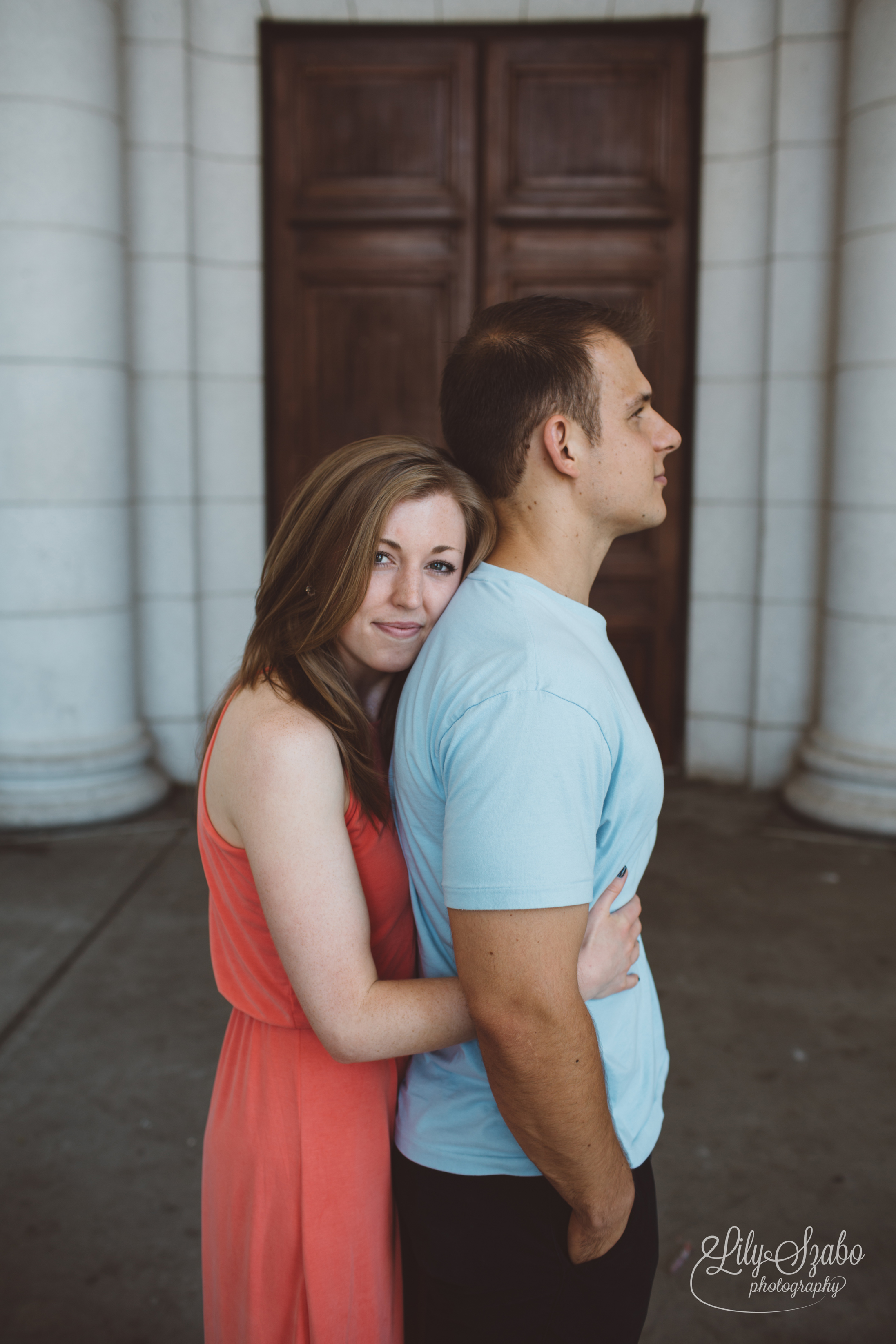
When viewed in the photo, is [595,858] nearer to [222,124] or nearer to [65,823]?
[65,823]

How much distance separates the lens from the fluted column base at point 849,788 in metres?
4.95

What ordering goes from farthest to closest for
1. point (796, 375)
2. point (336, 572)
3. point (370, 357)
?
point (370, 357) < point (796, 375) < point (336, 572)

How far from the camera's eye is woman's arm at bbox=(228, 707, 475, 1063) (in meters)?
1.25

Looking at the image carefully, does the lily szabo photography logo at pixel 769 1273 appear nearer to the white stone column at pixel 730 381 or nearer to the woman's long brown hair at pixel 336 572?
the woman's long brown hair at pixel 336 572

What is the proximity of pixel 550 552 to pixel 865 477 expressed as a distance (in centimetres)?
405

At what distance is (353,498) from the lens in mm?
1390

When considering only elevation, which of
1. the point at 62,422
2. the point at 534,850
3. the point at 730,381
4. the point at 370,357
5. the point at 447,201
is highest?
the point at 447,201

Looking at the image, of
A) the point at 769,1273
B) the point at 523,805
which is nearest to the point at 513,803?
the point at 523,805

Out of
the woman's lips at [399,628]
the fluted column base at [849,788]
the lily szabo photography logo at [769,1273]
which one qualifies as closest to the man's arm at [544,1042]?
the woman's lips at [399,628]

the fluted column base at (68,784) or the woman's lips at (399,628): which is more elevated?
the woman's lips at (399,628)

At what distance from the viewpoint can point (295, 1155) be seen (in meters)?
1.42

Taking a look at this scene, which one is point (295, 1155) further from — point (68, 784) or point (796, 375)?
point (796, 375)

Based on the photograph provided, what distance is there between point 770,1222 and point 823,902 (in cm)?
→ 198

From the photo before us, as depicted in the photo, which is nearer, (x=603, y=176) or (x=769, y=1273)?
(x=769, y=1273)
